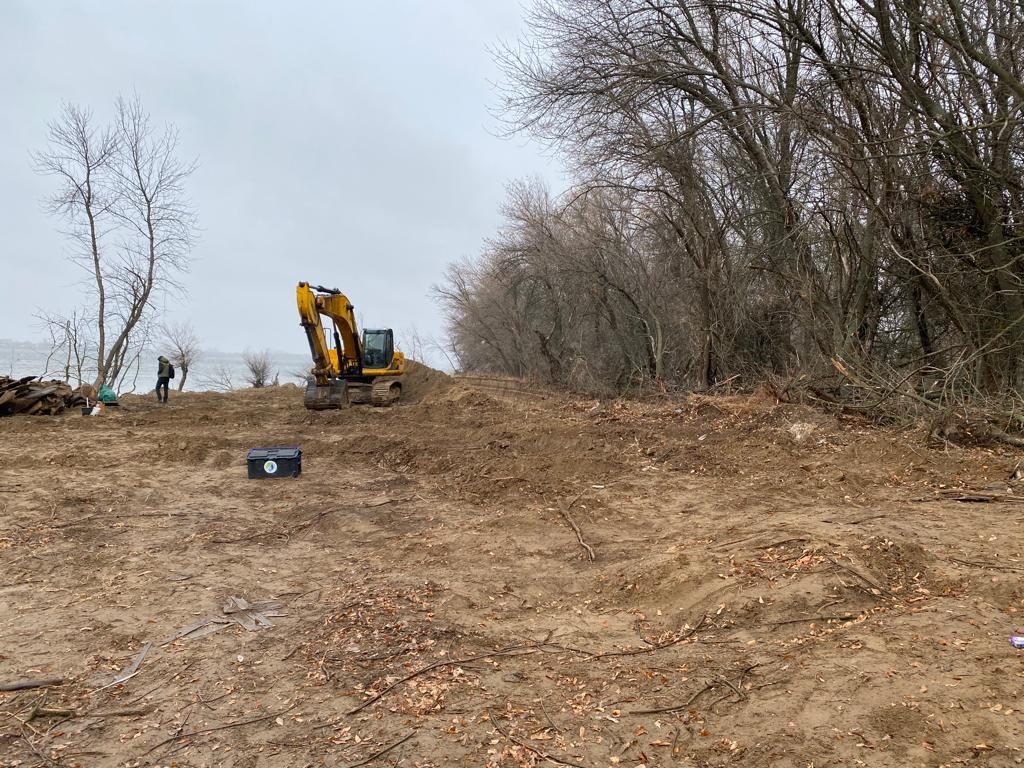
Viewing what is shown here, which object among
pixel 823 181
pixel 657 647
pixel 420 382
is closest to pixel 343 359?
pixel 420 382

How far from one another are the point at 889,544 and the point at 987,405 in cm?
492

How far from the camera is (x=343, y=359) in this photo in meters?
19.1

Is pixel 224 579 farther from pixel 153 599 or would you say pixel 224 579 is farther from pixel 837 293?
pixel 837 293

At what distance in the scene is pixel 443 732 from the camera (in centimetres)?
323

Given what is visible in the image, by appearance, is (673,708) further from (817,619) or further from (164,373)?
(164,373)

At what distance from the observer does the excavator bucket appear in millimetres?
17312

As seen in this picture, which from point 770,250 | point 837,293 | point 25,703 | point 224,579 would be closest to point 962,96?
point 837,293

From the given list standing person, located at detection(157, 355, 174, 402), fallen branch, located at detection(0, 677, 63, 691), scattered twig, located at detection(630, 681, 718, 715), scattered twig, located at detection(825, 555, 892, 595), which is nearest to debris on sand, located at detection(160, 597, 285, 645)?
fallen branch, located at detection(0, 677, 63, 691)

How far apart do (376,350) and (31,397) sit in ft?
28.7

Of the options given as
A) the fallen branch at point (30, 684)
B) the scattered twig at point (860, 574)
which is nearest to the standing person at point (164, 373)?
the fallen branch at point (30, 684)

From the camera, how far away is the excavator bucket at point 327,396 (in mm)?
17312

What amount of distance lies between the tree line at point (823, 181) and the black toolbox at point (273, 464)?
25.7 ft

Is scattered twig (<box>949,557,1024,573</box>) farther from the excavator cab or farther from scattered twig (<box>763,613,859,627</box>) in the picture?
the excavator cab

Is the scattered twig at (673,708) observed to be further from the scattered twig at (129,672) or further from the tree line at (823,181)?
the tree line at (823,181)
